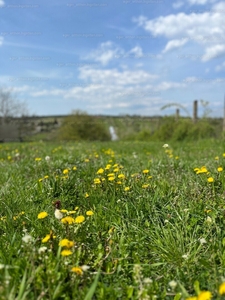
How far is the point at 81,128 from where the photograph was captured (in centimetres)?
2516

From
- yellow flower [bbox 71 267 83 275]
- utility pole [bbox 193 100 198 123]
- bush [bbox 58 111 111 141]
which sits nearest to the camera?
yellow flower [bbox 71 267 83 275]

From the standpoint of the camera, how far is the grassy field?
52.1 inches

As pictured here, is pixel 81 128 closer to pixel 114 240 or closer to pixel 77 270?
pixel 114 240

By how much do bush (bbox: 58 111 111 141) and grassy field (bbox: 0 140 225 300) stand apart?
73.1 ft

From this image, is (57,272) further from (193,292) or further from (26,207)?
(26,207)

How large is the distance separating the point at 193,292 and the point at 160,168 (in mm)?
2482

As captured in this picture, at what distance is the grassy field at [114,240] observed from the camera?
132cm

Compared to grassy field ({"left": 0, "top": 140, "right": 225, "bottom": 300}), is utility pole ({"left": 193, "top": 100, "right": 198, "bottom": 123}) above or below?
above

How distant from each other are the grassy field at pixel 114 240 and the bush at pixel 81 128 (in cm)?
2227

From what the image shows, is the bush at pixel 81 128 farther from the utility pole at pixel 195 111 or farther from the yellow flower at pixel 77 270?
the yellow flower at pixel 77 270

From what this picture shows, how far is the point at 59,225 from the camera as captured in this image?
73.9 inches

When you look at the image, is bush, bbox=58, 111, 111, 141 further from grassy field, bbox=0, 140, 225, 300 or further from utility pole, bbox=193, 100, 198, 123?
grassy field, bbox=0, 140, 225, 300

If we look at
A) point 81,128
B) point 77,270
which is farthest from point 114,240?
point 81,128

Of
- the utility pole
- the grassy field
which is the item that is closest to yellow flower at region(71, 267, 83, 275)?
the grassy field
